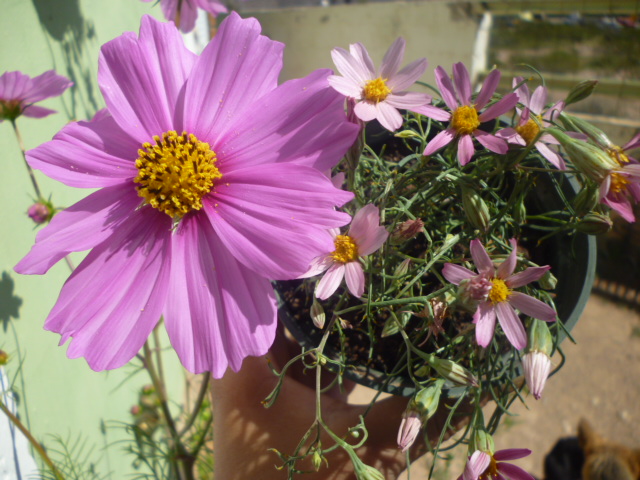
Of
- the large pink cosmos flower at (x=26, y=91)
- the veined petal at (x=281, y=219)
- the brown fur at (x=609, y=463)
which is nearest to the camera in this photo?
the veined petal at (x=281, y=219)

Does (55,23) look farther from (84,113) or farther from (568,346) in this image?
(568,346)

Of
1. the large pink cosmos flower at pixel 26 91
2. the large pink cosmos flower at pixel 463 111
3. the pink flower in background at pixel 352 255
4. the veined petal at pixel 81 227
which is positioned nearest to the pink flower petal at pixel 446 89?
the large pink cosmos flower at pixel 463 111

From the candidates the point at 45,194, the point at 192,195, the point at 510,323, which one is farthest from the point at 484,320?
the point at 45,194

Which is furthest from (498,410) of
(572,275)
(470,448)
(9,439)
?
(9,439)

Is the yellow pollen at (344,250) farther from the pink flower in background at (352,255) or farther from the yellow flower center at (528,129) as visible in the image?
the yellow flower center at (528,129)

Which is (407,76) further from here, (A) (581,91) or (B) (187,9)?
(B) (187,9)
